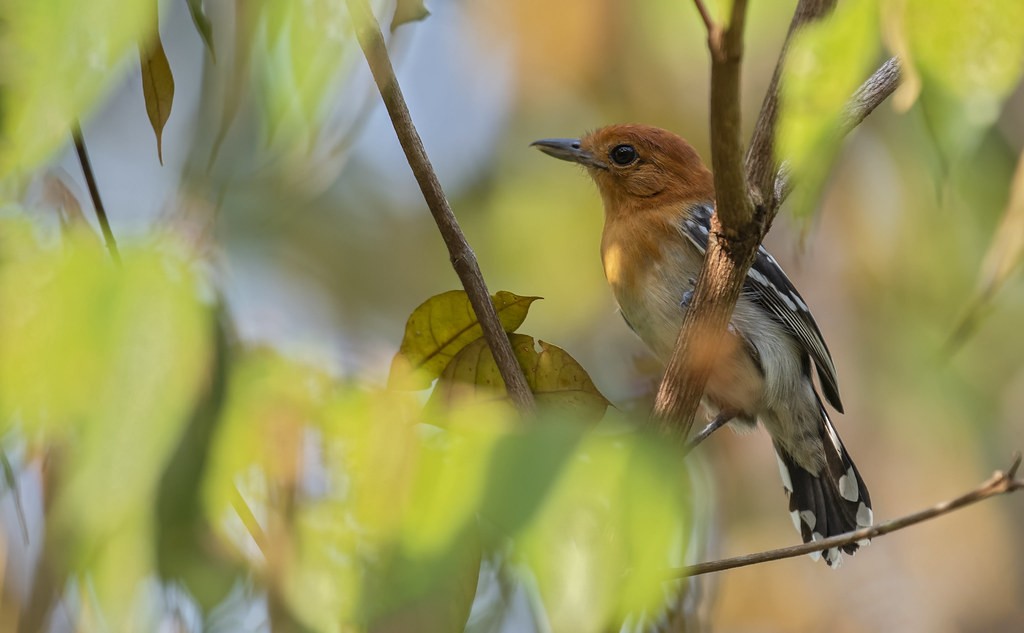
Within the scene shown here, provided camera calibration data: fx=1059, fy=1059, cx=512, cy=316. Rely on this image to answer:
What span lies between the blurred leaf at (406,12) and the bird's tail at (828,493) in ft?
10.4

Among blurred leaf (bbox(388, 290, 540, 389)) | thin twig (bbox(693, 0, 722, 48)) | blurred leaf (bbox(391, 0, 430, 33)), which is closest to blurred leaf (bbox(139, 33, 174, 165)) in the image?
blurred leaf (bbox(391, 0, 430, 33))

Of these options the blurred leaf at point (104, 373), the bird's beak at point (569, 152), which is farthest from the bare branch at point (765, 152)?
the bird's beak at point (569, 152)

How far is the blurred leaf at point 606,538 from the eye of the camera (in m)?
1.51

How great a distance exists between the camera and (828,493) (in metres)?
4.73

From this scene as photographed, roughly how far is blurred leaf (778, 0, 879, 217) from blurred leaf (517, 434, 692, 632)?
47 centimetres

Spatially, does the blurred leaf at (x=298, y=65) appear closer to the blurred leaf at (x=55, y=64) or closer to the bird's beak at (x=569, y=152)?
the blurred leaf at (x=55, y=64)

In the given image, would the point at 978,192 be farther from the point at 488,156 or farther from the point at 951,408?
the point at 488,156

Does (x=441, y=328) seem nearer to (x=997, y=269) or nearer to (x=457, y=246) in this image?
(x=457, y=246)

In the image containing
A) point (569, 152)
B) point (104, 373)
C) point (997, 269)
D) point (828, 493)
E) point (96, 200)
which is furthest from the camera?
point (569, 152)

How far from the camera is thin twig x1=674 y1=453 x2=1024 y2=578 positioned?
1.82 m

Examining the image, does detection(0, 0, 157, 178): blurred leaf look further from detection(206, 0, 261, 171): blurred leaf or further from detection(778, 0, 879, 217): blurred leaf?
detection(778, 0, 879, 217): blurred leaf

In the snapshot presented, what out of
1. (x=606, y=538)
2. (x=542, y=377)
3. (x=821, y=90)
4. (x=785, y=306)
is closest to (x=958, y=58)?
(x=821, y=90)

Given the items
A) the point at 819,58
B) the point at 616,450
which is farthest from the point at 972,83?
the point at 616,450

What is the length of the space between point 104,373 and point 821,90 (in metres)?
1.06
